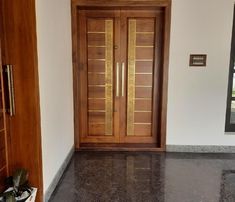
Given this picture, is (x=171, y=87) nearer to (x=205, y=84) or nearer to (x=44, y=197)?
(x=205, y=84)

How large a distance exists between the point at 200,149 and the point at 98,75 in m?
1.91

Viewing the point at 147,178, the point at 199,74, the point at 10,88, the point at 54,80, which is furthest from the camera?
the point at 199,74

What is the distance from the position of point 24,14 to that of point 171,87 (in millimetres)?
2256

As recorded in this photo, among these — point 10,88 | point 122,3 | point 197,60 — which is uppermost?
point 122,3

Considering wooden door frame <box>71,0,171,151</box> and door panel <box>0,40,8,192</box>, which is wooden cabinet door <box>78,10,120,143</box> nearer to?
wooden door frame <box>71,0,171,151</box>

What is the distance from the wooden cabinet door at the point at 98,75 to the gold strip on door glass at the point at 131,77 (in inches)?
7.2

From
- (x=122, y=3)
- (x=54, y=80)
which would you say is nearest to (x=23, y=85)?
(x=54, y=80)

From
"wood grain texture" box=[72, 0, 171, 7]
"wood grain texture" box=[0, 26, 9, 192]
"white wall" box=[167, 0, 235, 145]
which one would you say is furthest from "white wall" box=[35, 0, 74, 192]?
"white wall" box=[167, 0, 235, 145]

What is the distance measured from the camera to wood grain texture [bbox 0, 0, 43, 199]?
1996mm

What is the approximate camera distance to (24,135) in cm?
214

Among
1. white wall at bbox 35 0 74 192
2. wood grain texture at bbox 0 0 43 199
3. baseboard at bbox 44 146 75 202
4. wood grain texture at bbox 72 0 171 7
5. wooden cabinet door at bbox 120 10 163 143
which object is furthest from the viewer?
wooden cabinet door at bbox 120 10 163 143

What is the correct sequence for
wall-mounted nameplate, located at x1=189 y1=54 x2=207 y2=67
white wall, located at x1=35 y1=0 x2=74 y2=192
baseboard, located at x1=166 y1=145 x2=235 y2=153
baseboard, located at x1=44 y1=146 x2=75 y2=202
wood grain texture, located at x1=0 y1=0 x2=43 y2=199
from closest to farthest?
wood grain texture, located at x1=0 y1=0 x2=43 y2=199 → white wall, located at x1=35 y1=0 x2=74 y2=192 → baseboard, located at x1=44 y1=146 x2=75 y2=202 → wall-mounted nameplate, located at x1=189 y1=54 x2=207 y2=67 → baseboard, located at x1=166 y1=145 x2=235 y2=153

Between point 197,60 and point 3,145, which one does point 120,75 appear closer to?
point 197,60

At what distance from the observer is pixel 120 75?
3684 mm
